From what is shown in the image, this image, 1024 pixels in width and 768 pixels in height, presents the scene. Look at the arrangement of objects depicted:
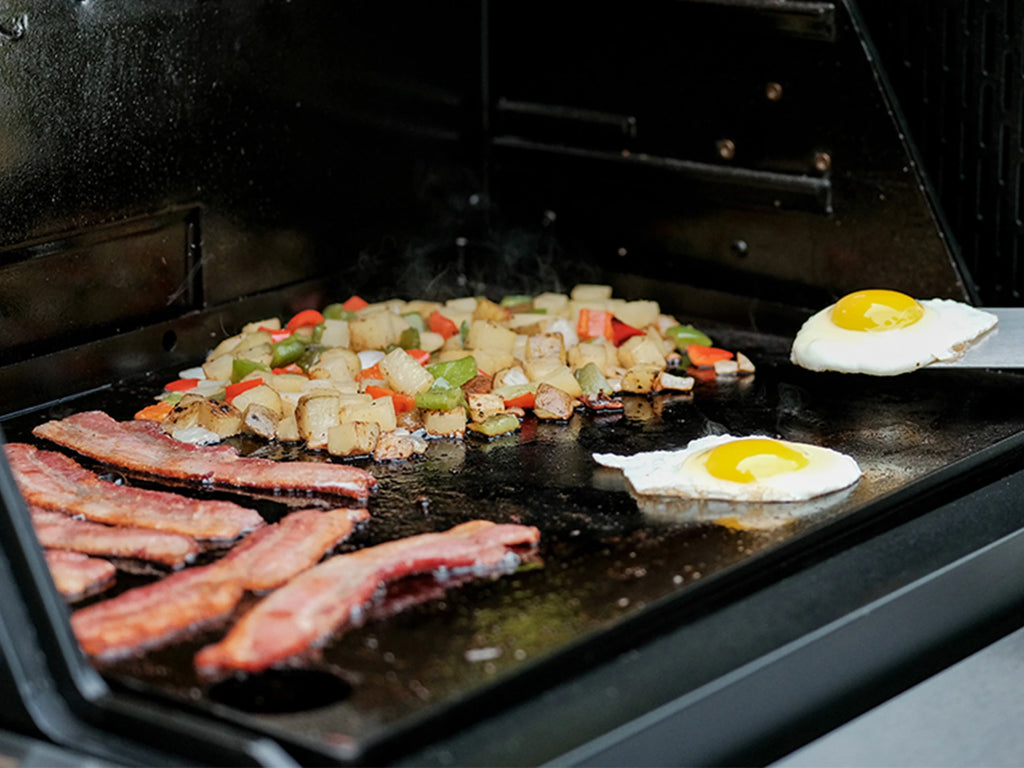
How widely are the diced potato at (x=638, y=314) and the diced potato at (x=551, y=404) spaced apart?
0.57 metres

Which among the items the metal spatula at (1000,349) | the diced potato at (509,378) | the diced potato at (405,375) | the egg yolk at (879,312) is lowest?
the diced potato at (509,378)

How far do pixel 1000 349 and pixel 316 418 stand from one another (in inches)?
52.7

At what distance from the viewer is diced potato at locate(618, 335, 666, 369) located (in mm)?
3258

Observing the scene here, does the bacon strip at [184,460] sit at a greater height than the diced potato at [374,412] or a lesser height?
lesser

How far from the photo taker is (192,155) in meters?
3.29

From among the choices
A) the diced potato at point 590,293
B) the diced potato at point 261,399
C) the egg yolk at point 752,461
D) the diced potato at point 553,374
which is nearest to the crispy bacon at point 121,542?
the diced potato at point 261,399

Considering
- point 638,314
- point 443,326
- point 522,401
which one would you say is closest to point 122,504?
point 522,401

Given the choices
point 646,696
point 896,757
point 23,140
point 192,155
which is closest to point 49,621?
point 646,696

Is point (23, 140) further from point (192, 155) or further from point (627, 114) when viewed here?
point (627, 114)

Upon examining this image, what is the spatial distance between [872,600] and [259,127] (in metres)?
1.93

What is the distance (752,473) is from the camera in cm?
247

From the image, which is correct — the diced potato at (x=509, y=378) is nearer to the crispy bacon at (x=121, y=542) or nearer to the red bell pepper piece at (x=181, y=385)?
the red bell pepper piece at (x=181, y=385)

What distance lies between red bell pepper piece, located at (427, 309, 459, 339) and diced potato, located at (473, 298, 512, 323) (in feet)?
0.21

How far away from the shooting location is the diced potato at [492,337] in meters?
3.32
